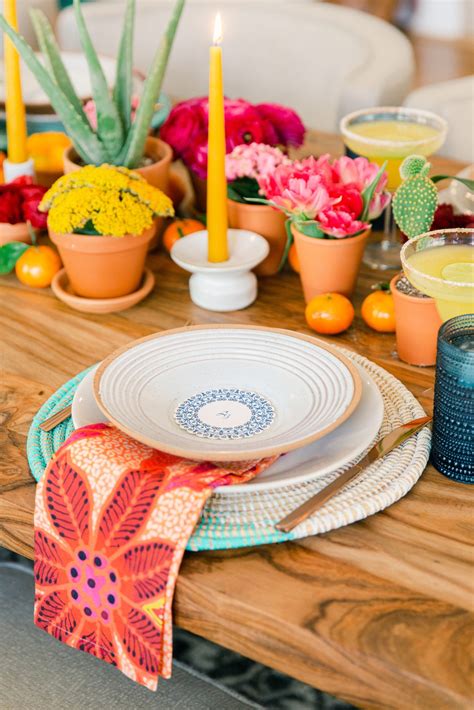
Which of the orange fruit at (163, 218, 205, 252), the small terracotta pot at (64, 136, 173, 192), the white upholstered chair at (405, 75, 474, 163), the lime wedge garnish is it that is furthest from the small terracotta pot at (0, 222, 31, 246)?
the white upholstered chair at (405, 75, 474, 163)

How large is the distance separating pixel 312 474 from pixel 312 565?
0.09 meters

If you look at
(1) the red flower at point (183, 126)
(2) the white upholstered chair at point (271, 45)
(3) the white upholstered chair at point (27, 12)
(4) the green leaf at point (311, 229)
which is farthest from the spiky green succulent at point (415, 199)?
(3) the white upholstered chair at point (27, 12)

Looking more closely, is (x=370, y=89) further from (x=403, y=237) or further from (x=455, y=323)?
(x=455, y=323)

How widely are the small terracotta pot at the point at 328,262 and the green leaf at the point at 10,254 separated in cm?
41

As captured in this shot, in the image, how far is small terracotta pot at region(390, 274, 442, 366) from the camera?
1034mm

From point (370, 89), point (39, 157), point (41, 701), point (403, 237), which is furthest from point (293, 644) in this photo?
point (370, 89)

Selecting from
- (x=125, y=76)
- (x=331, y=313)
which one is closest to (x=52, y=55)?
(x=125, y=76)

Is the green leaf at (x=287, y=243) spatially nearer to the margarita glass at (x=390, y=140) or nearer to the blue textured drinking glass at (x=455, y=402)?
the margarita glass at (x=390, y=140)

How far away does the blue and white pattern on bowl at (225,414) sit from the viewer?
34.9 inches

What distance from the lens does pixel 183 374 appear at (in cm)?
96

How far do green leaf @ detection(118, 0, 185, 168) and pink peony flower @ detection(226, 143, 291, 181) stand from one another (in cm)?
13

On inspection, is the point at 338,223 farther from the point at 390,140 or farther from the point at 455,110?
the point at 455,110

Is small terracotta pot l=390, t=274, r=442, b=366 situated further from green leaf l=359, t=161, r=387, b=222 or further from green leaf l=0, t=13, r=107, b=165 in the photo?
green leaf l=0, t=13, r=107, b=165

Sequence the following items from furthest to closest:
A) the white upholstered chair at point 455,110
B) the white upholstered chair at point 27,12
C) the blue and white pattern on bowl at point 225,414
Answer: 1. the white upholstered chair at point 27,12
2. the white upholstered chair at point 455,110
3. the blue and white pattern on bowl at point 225,414
